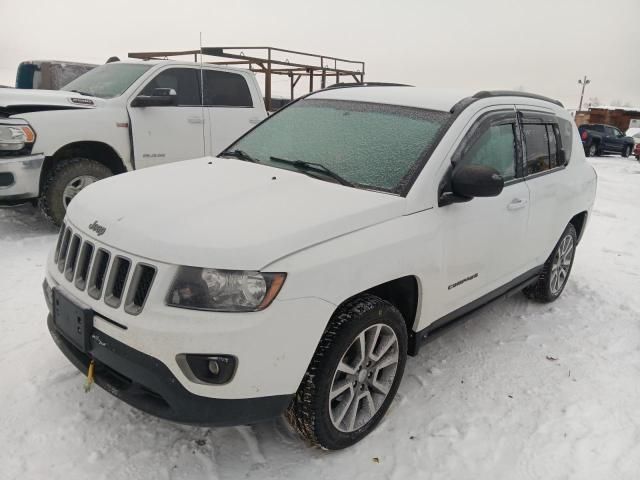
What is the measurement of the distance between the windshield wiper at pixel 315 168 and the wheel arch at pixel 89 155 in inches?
128

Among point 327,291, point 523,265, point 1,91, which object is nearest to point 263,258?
point 327,291

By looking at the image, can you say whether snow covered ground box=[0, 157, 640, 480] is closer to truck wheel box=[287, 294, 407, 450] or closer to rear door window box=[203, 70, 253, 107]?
truck wheel box=[287, 294, 407, 450]

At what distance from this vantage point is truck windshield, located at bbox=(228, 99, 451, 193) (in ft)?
9.26

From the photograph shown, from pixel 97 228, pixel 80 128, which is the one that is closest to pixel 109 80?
pixel 80 128

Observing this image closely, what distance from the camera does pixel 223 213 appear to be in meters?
2.32

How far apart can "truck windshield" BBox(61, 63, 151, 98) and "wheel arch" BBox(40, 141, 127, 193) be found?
24.9 inches

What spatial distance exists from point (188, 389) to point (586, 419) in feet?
7.50

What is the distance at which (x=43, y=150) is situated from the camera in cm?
514

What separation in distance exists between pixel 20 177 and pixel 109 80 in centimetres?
177

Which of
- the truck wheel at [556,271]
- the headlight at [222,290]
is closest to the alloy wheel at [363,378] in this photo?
the headlight at [222,290]

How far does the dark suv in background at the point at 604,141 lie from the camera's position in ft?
78.1

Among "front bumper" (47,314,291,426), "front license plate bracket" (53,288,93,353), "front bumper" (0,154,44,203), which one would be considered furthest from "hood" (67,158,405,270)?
"front bumper" (0,154,44,203)

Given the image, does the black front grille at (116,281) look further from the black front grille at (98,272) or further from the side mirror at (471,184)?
the side mirror at (471,184)

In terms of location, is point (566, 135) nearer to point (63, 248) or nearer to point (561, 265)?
point (561, 265)
